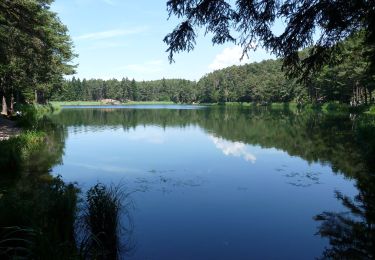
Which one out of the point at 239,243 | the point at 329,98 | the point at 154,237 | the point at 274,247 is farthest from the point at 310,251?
the point at 329,98

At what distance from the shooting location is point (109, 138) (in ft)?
110

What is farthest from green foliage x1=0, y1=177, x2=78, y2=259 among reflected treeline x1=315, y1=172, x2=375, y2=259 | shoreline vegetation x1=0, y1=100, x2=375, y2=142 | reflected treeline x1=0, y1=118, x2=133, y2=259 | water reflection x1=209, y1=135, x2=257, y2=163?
water reflection x1=209, y1=135, x2=257, y2=163

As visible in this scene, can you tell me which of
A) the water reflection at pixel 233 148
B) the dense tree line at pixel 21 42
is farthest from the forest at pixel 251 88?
the dense tree line at pixel 21 42

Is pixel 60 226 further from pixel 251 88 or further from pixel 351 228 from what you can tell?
pixel 251 88

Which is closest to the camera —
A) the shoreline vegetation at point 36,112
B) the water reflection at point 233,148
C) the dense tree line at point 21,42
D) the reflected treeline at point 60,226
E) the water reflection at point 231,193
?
the reflected treeline at point 60,226

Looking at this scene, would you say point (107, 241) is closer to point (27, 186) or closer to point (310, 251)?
point (310, 251)

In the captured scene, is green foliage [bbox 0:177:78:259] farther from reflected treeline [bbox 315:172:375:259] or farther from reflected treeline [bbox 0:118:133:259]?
reflected treeline [bbox 315:172:375:259]

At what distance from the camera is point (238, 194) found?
559 inches

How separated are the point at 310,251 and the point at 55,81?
69.2m

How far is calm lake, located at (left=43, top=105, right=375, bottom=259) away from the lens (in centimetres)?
940

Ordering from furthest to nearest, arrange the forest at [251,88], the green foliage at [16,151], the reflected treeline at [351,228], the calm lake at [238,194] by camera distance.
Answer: the forest at [251,88] → the green foliage at [16,151] → the calm lake at [238,194] → the reflected treeline at [351,228]

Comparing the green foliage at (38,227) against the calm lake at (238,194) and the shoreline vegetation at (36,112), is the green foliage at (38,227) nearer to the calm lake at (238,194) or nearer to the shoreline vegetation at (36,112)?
the calm lake at (238,194)

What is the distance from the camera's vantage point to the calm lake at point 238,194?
940cm

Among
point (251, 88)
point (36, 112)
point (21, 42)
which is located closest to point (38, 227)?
point (21, 42)
